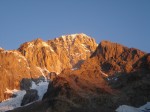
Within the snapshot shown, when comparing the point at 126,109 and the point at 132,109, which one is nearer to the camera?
the point at 132,109

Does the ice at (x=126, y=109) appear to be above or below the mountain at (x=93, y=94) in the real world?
below

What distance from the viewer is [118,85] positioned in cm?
17125

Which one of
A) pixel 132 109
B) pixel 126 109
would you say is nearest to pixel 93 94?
pixel 126 109

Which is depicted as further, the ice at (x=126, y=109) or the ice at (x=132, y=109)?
the ice at (x=126, y=109)

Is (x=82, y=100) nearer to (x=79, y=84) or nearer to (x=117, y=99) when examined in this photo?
(x=117, y=99)

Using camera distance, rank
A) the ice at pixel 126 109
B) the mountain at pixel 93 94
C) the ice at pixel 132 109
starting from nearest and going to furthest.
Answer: the ice at pixel 132 109 → the ice at pixel 126 109 → the mountain at pixel 93 94

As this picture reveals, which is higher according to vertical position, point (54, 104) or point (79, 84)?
point (79, 84)

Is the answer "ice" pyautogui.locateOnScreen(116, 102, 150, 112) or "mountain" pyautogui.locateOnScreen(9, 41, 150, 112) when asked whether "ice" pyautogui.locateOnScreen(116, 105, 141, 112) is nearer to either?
"ice" pyautogui.locateOnScreen(116, 102, 150, 112)

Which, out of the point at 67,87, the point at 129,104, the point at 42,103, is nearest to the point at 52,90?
the point at 67,87

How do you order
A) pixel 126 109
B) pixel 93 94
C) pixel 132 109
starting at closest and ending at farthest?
pixel 132 109 → pixel 126 109 → pixel 93 94

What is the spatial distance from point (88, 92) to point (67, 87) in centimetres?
724

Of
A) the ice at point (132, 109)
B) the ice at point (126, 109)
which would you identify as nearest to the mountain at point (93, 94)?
the ice at point (126, 109)

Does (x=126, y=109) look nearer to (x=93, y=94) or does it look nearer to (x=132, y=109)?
(x=132, y=109)

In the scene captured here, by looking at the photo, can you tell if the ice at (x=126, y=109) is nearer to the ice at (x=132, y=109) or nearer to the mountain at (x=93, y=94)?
the ice at (x=132, y=109)
